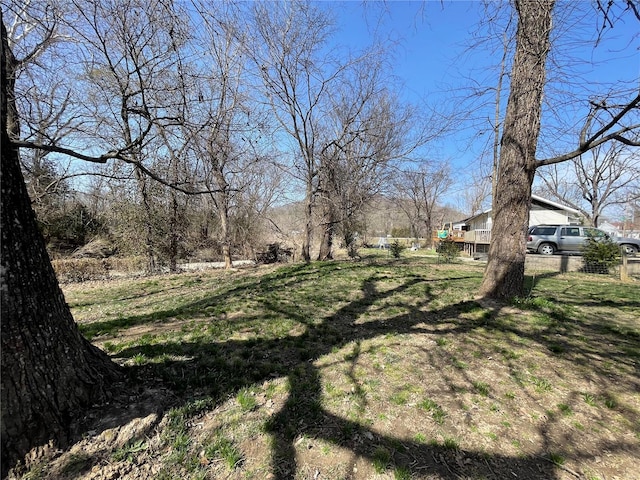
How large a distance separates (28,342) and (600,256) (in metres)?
12.9

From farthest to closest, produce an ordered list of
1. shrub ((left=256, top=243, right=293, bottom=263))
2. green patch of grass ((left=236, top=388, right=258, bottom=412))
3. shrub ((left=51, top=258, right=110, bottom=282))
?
1. shrub ((left=256, top=243, right=293, bottom=263))
2. shrub ((left=51, top=258, right=110, bottom=282))
3. green patch of grass ((left=236, top=388, right=258, bottom=412))

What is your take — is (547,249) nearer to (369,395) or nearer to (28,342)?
(369,395)

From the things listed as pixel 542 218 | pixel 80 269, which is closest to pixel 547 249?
pixel 542 218

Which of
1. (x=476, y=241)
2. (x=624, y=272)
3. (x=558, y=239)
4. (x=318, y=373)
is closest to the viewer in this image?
(x=318, y=373)

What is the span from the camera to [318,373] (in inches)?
108

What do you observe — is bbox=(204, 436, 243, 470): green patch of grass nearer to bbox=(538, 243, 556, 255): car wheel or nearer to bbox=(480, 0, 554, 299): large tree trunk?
bbox=(480, 0, 554, 299): large tree trunk

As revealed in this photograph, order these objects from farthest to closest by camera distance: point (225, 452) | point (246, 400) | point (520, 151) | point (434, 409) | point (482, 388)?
point (520, 151), point (482, 388), point (246, 400), point (434, 409), point (225, 452)

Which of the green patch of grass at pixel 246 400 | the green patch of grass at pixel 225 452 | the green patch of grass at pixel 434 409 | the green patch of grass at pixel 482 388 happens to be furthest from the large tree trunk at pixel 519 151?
the green patch of grass at pixel 225 452

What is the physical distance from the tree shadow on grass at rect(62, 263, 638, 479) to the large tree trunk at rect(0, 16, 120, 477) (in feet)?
1.02

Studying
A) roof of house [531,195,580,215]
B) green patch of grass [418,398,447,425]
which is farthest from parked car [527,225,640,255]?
green patch of grass [418,398,447,425]

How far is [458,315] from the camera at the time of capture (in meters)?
4.20

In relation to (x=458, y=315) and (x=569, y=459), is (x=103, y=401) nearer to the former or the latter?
(x=569, y=459)

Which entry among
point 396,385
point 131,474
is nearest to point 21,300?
point 131,474

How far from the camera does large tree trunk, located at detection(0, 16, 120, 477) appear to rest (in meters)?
1.61
